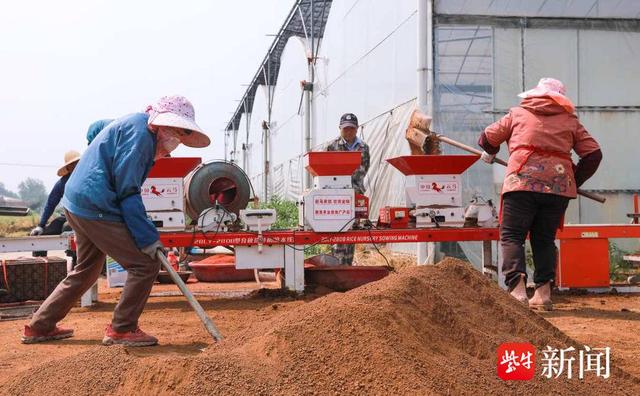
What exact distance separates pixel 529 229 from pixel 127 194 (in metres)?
3.26

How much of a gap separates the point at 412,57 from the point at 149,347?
23.3ft

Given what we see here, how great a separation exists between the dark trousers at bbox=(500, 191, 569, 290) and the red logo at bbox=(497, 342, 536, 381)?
206cm

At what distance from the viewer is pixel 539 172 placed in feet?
17.9

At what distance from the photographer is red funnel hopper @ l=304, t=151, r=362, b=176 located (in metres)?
6.63

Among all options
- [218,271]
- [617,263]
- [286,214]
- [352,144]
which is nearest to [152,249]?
[352,144]

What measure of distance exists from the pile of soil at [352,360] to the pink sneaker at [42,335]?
4.73ft

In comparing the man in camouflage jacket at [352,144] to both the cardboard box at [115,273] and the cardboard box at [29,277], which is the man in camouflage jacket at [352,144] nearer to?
the cardboard box at [115,273]

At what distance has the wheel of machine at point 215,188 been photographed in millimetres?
7086

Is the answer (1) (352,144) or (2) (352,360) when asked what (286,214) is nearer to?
(1) (352,144)

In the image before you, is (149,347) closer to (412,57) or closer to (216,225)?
(216,225)

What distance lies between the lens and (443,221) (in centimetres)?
691

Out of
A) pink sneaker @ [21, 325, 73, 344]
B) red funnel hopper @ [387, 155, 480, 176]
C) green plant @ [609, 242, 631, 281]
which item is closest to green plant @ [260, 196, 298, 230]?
green plant @ [609, 242, 631, 281]

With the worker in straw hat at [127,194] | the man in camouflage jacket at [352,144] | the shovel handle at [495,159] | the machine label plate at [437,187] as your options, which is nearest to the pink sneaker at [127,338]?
the worker in straw hat at [127,194]

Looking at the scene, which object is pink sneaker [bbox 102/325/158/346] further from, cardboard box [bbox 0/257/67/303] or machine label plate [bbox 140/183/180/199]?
cardboard box [bbox 0/257/67/303]
